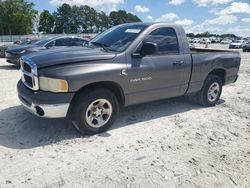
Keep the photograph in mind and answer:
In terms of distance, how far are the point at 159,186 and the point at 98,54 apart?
92.3 inches

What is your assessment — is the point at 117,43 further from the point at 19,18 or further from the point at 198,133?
the point at 19,18

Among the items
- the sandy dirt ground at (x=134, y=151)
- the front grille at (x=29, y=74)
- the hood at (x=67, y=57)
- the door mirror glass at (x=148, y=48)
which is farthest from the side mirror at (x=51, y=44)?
the door mirror glass at (x=148, y=48)

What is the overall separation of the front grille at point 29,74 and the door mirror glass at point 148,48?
1860 millimetres

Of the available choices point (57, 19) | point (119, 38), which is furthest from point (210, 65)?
point (57, 19)

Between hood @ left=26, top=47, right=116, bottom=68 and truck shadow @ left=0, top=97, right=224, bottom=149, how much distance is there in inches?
47.3

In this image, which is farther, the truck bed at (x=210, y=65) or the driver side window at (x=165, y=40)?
the truck bed at (x=210, y=65)

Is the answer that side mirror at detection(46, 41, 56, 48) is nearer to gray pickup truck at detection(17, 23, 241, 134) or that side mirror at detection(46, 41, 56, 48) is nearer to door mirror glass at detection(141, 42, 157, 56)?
gray pickup truck at detection(17, 23, 241, 134)

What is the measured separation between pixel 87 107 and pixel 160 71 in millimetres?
1631

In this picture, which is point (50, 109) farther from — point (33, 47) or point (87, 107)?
point (33, 47)

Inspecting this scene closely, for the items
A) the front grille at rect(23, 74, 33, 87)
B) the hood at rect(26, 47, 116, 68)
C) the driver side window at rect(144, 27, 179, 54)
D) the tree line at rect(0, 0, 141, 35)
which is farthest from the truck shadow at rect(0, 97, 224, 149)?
the tree line at rect(0, 0, 141, 35)

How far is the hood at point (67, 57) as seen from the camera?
4316 millimetres

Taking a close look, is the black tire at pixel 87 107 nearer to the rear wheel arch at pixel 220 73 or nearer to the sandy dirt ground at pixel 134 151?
the sandy dirt ground at pixel 134 151

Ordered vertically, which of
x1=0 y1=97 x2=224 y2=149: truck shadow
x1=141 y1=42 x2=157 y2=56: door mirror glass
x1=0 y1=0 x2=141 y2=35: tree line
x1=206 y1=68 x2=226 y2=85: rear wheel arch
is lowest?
x1=0 y1=97 x2=224 y2=149: truck shadow

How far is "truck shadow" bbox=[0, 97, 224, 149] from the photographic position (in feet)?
14.7
